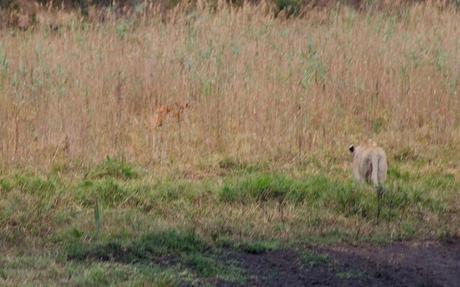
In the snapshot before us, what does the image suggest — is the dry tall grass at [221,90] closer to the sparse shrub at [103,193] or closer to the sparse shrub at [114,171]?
the sparse shrub at [114,171]

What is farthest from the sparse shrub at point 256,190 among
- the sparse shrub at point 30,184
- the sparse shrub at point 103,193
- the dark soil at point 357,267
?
the sparse shrub at point 30,184

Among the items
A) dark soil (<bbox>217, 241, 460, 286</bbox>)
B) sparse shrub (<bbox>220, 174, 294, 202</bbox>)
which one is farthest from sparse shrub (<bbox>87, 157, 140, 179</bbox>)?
dark soil (<bbox>217, 241, 460, 286</bbox>)

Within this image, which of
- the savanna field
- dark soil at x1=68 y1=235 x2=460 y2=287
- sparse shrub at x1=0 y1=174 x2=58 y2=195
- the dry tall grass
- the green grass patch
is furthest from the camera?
the dry tall grass

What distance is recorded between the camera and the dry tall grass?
32.6ft

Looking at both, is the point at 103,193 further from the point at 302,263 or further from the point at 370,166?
the point at 370,166

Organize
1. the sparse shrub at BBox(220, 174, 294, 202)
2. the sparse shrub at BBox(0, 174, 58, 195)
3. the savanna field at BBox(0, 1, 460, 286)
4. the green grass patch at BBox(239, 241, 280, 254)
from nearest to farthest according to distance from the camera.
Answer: the savanna field at BBox(0, 1, 460, 286)
the green grass patch at BBox(239, 241, 280, 254)
the sparse shrub at BBox(0, 174, 58, 195)
the sparse shrub at BBox(220, 174, 294, 202)

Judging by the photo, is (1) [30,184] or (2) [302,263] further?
(1) [30,184]

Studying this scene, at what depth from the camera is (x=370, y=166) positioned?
9055mm

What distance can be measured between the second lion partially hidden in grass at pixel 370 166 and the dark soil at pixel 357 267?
4.42 ft

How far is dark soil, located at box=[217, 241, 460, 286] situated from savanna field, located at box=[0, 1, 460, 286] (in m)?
0.02

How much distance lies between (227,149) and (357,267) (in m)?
3.29

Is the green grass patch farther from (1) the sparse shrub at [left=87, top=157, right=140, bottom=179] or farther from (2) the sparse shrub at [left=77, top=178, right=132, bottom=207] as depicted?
(1) the sparse shrub at [left=87, top=157, right=140, bottom=179]

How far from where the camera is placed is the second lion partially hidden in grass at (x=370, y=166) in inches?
353

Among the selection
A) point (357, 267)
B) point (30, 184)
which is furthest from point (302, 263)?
point (30, 184)
